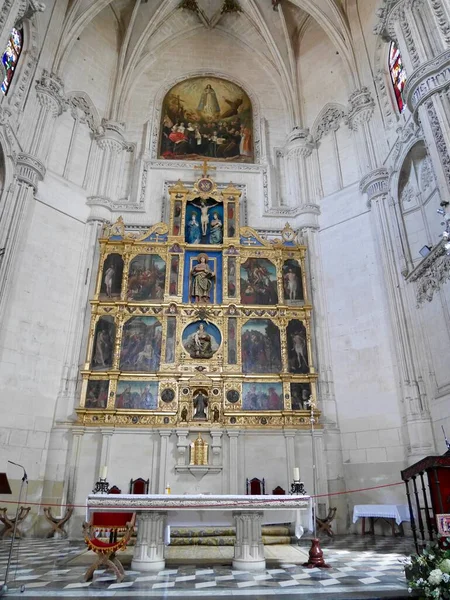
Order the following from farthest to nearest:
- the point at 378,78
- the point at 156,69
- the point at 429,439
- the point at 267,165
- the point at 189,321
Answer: the point at 156,69 < the point at 267,165 < the point at 378,78 < the point at 189,321 < the point at 429,439

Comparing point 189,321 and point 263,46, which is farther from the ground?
point 263,46

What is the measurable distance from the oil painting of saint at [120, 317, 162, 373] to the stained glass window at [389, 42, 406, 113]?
9.65m

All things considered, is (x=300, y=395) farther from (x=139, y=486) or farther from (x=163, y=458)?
(x=139, y=486)

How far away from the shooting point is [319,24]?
1667cm

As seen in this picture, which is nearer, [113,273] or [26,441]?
[26,441]

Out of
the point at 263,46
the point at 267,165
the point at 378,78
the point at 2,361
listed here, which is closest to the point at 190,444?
the point at 2,361

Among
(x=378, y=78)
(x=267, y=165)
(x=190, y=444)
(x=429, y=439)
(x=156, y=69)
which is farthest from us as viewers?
(x=156, y=69)

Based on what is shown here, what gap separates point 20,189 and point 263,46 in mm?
11852

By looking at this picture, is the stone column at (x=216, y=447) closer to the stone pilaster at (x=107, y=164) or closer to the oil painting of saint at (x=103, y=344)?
the oil painting of saint at (x=103, y=344)

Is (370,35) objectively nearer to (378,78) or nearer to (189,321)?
(378,78)

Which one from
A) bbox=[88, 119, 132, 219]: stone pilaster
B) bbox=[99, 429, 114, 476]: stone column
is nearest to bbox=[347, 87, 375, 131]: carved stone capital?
bbox=[88, 119, 132, 219]: stone pilaster

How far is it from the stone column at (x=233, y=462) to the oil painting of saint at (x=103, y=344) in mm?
3862

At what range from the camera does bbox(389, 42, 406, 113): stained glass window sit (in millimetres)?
13469

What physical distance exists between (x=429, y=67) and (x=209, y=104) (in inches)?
380
